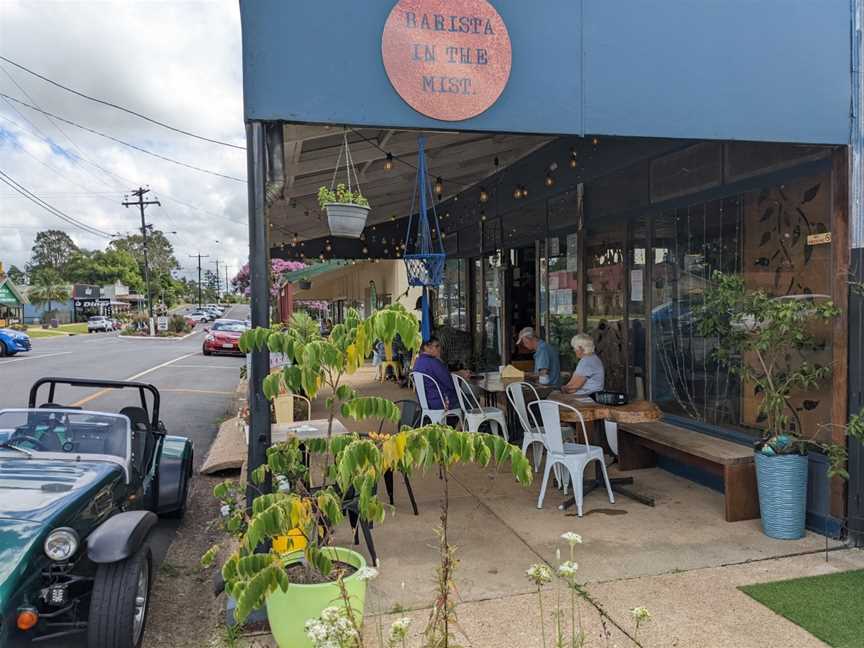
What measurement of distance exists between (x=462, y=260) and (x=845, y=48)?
8.56 meters

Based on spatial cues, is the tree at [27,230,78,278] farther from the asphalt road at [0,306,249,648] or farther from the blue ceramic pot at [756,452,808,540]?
the blue ceramic pot at [756,452,808,540]

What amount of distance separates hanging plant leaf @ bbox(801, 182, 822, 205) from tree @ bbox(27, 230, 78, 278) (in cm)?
10672

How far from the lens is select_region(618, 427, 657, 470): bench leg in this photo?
20.0ft

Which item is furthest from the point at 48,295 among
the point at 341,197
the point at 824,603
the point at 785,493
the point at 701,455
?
the point at 824,603

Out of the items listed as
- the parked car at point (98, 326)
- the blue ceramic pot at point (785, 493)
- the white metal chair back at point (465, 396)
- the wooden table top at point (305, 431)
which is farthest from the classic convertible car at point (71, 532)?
the parked car at point (98, 326)

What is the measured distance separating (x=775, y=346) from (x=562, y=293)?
382 centimetres

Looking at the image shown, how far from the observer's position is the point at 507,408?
7328mm

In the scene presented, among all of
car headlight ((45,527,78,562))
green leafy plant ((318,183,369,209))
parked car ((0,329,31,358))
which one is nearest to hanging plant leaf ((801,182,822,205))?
green leafy plant ((318,183,369,209))

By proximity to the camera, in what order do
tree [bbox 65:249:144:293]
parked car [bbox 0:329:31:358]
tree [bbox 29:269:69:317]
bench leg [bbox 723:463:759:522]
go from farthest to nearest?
tree [bbox 65:249:144:293] → tree [bbox 29:269:69:317] → parked car [bbox 0:329:31:358] → bench leg [bbox 723:463:759:522]

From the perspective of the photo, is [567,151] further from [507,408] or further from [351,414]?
[351,414]

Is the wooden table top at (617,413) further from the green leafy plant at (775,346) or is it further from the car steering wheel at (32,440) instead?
the car steering wheel at (32,440)

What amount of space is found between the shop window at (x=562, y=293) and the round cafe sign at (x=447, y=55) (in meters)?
4.13

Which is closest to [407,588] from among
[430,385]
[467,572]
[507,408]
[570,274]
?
[467,572]

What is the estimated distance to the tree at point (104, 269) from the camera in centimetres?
8375
